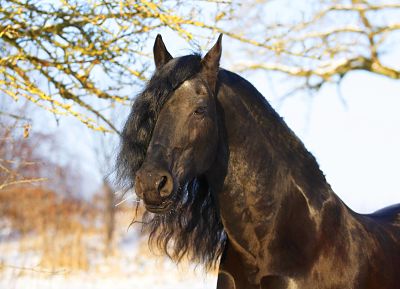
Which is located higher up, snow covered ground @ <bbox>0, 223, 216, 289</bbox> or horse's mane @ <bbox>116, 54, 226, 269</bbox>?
horse's mane @ <bbox>116, 54, 226, 269</bbox>

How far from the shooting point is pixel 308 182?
126 inches

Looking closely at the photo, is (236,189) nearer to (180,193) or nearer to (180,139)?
(180,193)

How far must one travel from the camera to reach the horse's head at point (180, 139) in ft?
8.95

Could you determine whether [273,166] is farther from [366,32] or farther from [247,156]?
[366,32]

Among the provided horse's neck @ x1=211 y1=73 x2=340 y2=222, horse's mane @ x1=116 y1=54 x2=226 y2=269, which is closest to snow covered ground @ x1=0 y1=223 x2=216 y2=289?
horse's mane @ x1=116 y1=54 x2=226 y2=269

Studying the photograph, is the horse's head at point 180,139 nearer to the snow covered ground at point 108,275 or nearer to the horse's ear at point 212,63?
the horse's ear at point 212,63

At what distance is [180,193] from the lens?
3033 mm

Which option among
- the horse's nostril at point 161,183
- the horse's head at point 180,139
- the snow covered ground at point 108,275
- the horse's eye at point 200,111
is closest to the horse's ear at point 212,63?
the horse's head at point 180,139

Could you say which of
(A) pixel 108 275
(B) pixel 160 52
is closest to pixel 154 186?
(B) pixel 160 52

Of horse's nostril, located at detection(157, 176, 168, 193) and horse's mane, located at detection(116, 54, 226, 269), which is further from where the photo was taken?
horse's mane, located at detection(116, 54, 226, 269)

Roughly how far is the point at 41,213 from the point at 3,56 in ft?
36.5

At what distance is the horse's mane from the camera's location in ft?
9.64

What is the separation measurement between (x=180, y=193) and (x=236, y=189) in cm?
27

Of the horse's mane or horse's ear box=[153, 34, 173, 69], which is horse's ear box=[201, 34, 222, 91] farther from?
horse's ear box=[153, 34, 173, 69]
